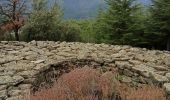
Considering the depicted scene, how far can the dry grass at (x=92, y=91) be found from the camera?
5184mm

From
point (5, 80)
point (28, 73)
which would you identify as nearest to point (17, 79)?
point (5, 80)

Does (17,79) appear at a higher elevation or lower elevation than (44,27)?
lower

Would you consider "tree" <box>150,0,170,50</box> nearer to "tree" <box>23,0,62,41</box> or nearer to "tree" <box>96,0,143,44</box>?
"tree" <box>96,0,143,44</box>

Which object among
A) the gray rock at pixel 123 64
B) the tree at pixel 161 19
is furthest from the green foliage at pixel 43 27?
the gray rock at pixel 123 64

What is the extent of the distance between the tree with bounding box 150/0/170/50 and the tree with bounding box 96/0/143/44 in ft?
2.79

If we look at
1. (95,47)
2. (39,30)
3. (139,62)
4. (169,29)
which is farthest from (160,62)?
(39,30)

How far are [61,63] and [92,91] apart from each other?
3173mm

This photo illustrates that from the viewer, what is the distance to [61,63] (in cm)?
857

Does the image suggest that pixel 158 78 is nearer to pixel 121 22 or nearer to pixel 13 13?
pixel 121 22

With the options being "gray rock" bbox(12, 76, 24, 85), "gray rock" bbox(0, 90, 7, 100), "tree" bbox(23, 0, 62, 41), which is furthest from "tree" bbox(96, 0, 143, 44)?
"gray rock" bbox(0, 90, 7, 100)

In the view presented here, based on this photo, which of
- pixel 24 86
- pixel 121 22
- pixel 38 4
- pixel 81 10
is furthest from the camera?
pixel 81 10

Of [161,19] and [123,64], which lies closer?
[123,64]

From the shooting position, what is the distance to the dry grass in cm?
518

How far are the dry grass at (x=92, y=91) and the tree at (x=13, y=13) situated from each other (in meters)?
12.5
